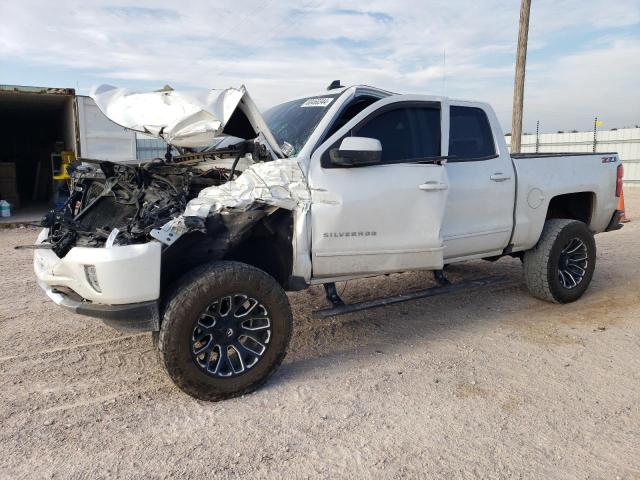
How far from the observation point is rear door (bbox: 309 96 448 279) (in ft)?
12.8

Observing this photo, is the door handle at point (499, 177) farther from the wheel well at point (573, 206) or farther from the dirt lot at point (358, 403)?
the dirt lot at point (358, 403)

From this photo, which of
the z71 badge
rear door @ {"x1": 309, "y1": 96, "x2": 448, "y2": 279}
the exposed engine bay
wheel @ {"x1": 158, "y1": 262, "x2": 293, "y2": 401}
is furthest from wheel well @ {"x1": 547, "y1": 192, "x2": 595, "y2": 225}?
wheel @ {"x1": 158, "y1": 262, "x2": 293, "y2": 401}

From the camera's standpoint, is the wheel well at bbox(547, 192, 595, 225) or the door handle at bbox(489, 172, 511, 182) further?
the wheel well at bbox(547, 192, 595, 225)

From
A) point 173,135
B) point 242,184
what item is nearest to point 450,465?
point 242,184

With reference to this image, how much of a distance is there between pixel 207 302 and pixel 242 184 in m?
0.91

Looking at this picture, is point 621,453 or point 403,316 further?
point 403,316

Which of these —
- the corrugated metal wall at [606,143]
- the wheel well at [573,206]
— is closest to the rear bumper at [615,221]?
the wheel well at [573,206]

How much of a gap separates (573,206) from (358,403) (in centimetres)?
401

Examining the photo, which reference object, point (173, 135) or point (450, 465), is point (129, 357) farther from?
point (450, 465)

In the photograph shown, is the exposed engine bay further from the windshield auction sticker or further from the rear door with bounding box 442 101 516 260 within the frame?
the rear door with bounding box 442 101 516 260

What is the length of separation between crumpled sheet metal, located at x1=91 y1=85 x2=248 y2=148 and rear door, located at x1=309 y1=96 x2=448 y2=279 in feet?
2.48

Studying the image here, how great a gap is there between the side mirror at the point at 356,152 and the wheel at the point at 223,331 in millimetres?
1024

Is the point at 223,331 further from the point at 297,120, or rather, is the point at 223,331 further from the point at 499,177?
the point at 499,177

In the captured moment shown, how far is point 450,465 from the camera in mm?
2838
